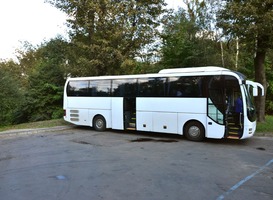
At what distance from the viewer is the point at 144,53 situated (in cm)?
1889

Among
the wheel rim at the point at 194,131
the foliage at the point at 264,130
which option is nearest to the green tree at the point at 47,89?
the wheel rim at the point at 194,131

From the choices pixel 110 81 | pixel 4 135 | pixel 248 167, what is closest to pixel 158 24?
pixel 110 81

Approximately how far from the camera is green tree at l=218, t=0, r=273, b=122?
12.1 metres

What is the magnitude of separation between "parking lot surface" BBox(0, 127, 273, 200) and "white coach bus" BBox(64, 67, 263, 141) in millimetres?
823

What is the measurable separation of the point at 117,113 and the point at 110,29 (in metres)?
5.62

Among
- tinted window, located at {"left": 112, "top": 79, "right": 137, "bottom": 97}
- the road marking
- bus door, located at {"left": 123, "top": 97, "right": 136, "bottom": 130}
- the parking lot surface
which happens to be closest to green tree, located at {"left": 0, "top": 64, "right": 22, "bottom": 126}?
the parking lot surface

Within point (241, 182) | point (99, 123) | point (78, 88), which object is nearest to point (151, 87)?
point (99, 123)

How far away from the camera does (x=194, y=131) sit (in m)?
11.2

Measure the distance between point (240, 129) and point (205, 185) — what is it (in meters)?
5.45

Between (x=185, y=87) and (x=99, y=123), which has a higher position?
(x=185, y=87)

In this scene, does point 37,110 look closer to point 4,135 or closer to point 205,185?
point 4,135

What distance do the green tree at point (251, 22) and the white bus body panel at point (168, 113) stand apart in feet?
14.9

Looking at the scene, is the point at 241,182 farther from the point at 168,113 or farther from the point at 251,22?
the point at 251,22

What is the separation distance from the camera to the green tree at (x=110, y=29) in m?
15.8
